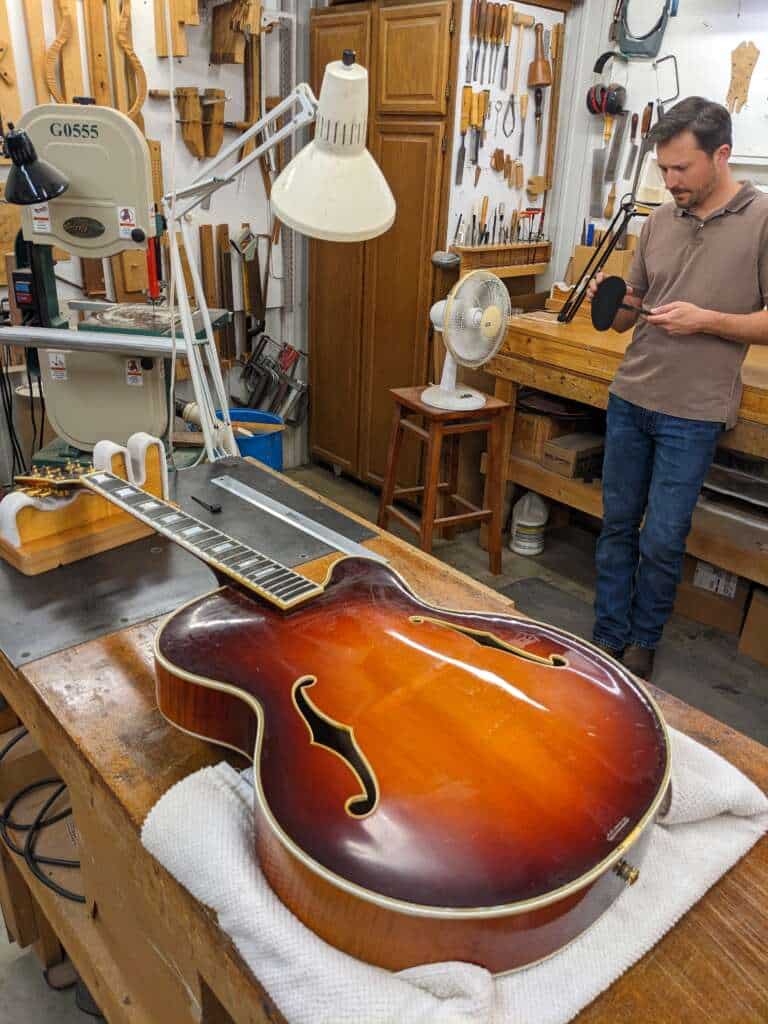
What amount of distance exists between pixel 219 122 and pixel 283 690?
10.8 feet

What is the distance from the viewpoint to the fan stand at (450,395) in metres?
2.88

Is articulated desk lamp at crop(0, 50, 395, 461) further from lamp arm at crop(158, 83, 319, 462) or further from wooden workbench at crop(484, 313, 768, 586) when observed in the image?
wooden workbench at crop(484, 313, 768, 586)

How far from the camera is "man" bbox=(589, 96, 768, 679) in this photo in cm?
200

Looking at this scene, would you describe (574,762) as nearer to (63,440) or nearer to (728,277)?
(728,277)

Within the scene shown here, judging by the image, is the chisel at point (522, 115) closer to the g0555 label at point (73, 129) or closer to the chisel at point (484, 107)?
the chisel at point (484, 107)

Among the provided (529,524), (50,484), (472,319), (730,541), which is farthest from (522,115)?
(50,484)

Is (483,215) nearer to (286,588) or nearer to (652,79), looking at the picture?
(652,79)

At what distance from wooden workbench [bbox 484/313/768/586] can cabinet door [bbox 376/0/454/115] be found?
96cm

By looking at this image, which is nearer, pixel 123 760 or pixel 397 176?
pixel 123 760

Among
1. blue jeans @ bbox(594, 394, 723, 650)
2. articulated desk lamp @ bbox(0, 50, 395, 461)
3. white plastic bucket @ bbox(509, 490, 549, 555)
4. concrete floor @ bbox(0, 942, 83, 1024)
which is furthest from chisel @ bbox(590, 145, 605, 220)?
concrete floor @ bbox(0, 942, 83, 1024)

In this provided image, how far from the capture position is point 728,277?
80.6 inches

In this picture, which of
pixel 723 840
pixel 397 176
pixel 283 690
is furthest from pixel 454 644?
pixel 397 176

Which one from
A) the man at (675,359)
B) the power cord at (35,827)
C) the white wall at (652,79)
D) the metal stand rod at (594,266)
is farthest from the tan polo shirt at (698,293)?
the power cord at (35,827)

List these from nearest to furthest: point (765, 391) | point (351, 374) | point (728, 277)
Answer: point (728, 277)
point (765, 391)
point (351, 374)
